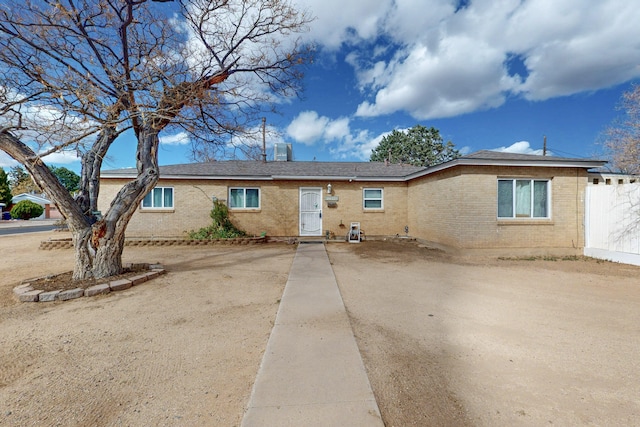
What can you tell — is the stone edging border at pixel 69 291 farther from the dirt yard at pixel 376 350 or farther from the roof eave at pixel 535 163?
the roof eave at pixel 535 163

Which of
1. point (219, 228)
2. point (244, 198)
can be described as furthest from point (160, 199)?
point (244, 198)

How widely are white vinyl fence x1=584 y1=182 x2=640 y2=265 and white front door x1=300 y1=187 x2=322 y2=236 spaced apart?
9596mm

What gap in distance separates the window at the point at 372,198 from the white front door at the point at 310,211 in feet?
7.06

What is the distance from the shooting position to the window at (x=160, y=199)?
1174 centimetres

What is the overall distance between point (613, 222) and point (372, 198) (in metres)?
7.87

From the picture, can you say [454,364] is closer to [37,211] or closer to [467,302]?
[467,302]

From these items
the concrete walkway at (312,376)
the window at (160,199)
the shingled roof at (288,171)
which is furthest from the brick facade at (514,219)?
the window at (160,199)

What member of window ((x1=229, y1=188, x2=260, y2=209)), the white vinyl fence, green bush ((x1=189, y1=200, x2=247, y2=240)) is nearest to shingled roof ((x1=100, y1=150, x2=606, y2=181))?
window ((x1=229, y1=188, x2=260, y2=209))

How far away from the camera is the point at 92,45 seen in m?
5.92


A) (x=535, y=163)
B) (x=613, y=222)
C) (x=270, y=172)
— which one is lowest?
(x=613, y=222)

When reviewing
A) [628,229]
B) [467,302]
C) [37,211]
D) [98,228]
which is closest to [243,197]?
[98,228]

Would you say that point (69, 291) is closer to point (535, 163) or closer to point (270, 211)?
point (270, 211)

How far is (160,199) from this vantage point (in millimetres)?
11805

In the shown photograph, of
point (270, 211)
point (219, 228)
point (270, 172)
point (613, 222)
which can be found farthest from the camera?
point (270, 172)
